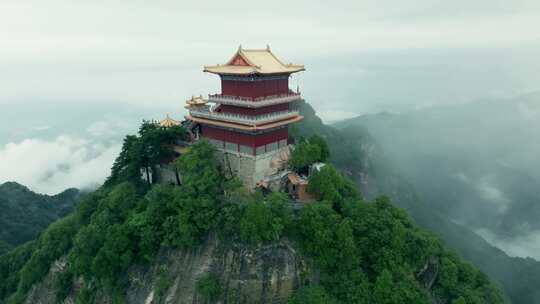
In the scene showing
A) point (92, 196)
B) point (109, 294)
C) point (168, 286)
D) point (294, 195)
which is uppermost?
point (294, 195)

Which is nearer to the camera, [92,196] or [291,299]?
[291,299]

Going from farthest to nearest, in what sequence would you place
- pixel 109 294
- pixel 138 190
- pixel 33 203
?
pixel 33 203 < pixel 138 190 < pixel 109 294

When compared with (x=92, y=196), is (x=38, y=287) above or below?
below

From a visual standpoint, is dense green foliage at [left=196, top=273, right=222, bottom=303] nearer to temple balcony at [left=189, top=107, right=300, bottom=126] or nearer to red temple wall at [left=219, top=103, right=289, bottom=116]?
temple balcony at [left=189, top=107, right=300, bottom=126]

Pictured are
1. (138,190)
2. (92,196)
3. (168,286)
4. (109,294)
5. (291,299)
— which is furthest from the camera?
(92,196)

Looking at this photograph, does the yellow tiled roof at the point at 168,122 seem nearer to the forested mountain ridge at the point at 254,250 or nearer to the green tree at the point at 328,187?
the forested mountain ridge at the point at 254,250

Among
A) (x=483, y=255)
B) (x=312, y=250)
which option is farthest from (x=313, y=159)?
(x=483, y=255)

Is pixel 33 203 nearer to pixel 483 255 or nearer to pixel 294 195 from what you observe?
pixel 294 195

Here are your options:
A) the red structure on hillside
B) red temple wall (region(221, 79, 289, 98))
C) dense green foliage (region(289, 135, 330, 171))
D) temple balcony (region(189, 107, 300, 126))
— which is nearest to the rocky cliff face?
dense green foliage (region(289, 135, 330, 171))
